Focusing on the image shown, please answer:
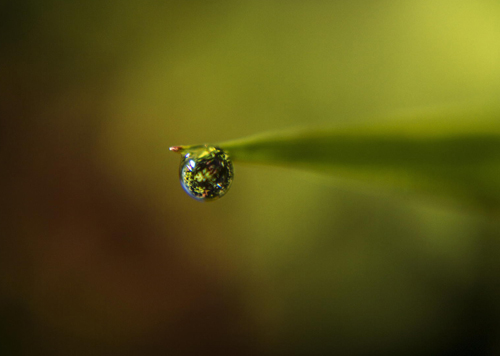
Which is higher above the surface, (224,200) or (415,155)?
(224,200)

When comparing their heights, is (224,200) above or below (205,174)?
above

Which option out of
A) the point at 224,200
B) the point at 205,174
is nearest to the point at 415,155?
the point at 205,174

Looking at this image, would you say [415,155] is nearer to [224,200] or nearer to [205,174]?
[205,174]

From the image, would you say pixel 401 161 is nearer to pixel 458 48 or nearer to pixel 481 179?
pixel 481 179

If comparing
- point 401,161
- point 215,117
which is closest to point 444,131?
point 401,161

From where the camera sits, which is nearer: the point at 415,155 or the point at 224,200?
the point at 415,155

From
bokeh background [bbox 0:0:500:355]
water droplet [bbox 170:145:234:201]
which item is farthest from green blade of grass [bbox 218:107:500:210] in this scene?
bokeh background [bbox 0:0:500:355]
